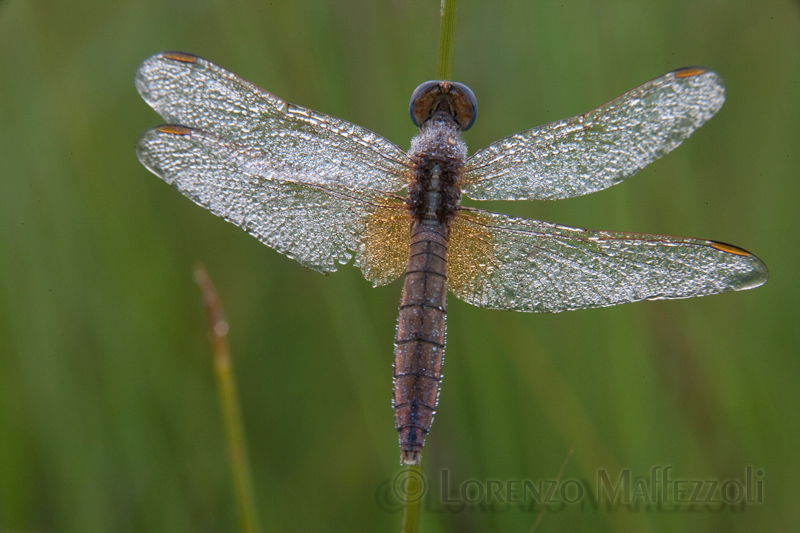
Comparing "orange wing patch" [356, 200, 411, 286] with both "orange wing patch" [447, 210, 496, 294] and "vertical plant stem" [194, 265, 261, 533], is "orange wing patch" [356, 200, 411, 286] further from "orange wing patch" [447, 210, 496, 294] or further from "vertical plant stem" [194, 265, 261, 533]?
"vertical plant stem" [194, 265, 261, 533]

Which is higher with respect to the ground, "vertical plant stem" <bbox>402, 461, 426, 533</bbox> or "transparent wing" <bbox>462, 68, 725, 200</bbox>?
"transparent wing" <bbox>462, 68, 725, 200</bbox>

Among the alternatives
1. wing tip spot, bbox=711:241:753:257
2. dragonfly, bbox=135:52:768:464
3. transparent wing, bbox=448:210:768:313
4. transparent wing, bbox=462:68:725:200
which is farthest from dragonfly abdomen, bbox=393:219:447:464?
wing tip spot, bbox=711:241:753:257

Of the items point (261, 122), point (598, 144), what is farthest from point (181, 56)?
point (598, 144)

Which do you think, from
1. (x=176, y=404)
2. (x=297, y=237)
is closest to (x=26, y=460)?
(x=176, y=404)

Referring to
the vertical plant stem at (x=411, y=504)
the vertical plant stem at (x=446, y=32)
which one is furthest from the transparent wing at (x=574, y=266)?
the vertical plant stem at (x=411, y=504)

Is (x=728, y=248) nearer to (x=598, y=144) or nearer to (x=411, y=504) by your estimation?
(x=598, y=144)

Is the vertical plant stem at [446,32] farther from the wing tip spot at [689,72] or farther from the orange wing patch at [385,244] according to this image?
the wing tip spot at [689,72]

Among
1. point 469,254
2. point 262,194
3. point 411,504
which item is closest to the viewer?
point 411,504
